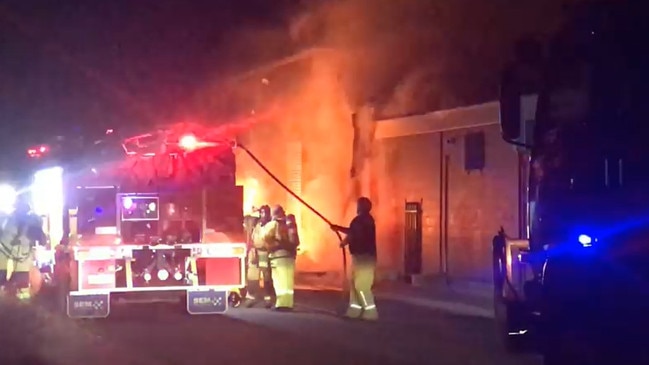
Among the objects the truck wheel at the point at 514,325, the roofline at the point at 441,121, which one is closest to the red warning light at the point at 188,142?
the roofline at the point at 441,121

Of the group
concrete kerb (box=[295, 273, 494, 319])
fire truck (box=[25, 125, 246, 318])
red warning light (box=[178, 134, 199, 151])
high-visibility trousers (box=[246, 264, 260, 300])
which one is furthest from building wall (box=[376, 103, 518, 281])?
red warning light (box=[178, 134, 199, 151])

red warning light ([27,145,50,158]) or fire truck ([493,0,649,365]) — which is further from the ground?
red warning light ([27,145,50,158])

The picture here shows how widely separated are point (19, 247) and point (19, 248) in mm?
24

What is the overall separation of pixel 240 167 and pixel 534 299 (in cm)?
2167

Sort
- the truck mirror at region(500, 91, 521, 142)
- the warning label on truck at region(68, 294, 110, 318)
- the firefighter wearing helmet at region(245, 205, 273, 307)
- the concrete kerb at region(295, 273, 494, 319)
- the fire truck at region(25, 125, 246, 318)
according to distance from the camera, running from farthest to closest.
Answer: the firefighter wearing helmet at region(245, 205, 273, 307) → the concrete kerb at region(295, 273, 494, 319) → the fire truck at region(25, 125, 246, 318) → the warning label on truck at region(68, 294, 110, 318) → the truck mirror at region(500, 91, 521, 142)

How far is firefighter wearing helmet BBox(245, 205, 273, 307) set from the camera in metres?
18.6

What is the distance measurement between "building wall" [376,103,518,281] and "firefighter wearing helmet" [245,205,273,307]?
4805 mm

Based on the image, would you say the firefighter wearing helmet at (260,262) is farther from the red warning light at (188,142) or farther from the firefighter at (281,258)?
the red warning light at (188,142)

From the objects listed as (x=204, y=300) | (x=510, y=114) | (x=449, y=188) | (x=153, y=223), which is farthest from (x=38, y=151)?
(x=510, y=114)

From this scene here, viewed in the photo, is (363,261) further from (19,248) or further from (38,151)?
(19,248)

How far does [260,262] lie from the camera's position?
18797 millimetres

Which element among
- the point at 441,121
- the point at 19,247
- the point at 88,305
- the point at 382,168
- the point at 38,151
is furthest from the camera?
the point at 382,168

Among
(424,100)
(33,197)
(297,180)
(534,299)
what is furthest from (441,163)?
(534,299)

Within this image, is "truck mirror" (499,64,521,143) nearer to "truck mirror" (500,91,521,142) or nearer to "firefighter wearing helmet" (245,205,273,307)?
"truck mirror" (500,91,521,142)
